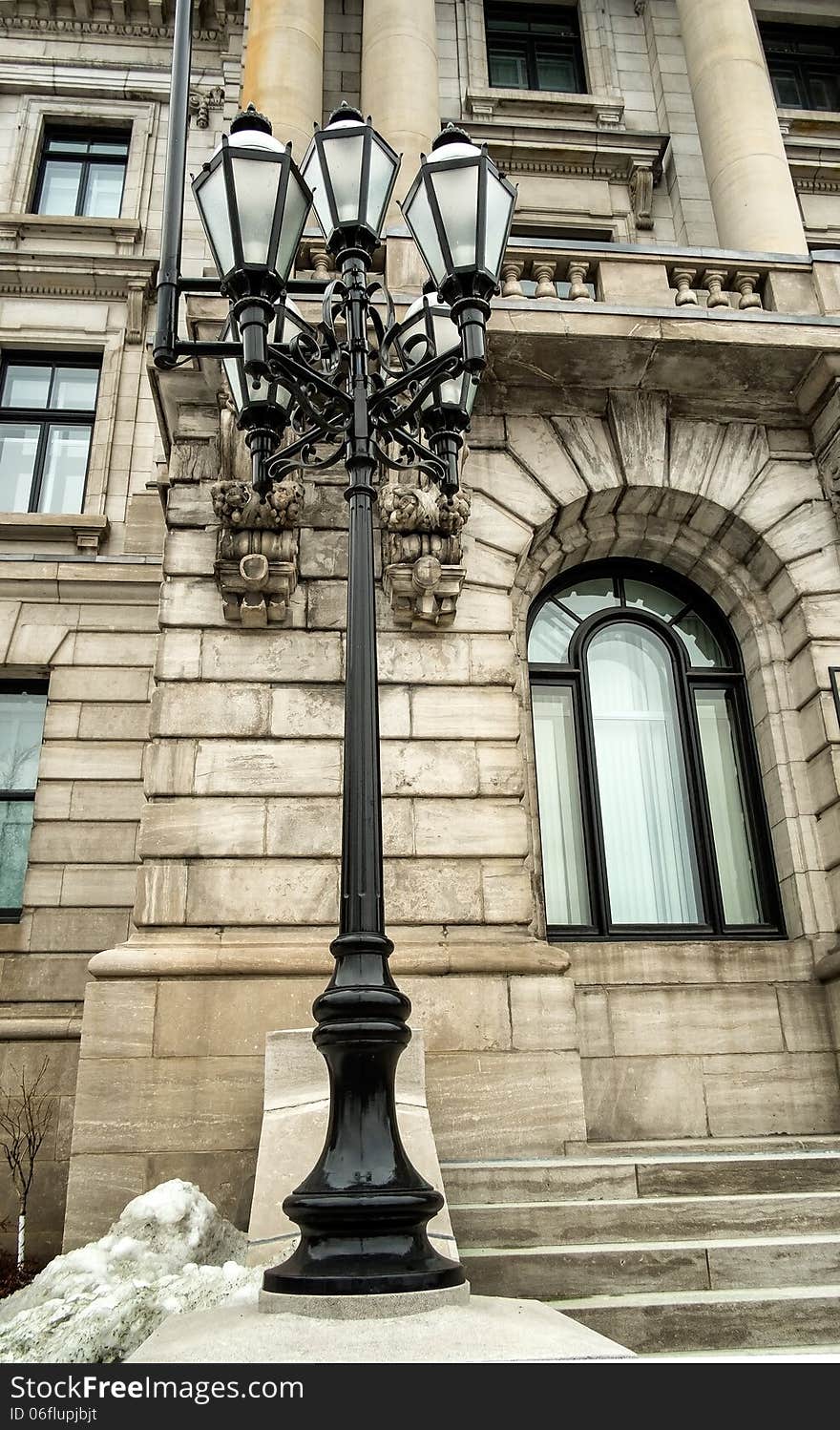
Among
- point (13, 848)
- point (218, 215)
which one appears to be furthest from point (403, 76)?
point (13, 848)

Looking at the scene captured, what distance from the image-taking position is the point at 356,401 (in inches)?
231

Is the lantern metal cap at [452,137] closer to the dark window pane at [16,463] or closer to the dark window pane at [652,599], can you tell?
the dark window pane at [652,599]

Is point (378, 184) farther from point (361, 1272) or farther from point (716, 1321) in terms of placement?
point (716, 1321)

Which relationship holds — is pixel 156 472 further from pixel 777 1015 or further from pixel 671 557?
pixel 777 1015

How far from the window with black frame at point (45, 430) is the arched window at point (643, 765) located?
27.2 feet

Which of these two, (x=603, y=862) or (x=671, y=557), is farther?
(x=671, y=557)

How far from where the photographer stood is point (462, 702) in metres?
9.30

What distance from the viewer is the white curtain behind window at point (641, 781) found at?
10320 millimetres

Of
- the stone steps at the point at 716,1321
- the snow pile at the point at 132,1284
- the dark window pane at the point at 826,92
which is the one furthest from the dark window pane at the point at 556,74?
the stone steps at the point at 716,1321

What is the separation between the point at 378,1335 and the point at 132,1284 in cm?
243

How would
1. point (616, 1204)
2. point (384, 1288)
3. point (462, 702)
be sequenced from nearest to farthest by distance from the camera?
1. point (384, 1288)
2. point (616, 1204)
3. point (462, 702)

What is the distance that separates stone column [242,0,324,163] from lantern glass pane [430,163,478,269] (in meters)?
7.01

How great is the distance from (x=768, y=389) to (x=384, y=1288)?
375 inches

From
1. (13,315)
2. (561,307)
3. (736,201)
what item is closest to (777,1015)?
(561,307)
